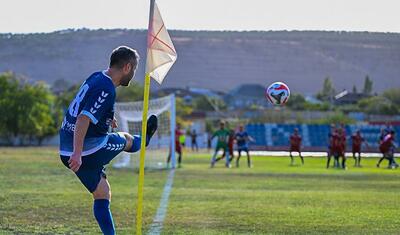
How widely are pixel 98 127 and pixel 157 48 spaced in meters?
1.55

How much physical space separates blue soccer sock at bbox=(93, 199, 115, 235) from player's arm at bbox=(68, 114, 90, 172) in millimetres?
600

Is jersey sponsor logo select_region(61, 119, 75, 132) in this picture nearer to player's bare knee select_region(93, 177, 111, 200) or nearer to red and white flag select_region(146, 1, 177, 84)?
player's bare knee select_region(93, 177, 111, 200)

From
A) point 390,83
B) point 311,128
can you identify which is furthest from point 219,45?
point 311,128

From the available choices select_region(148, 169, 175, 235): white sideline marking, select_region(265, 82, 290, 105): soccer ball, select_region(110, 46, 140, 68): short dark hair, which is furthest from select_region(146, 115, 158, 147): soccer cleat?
select_region(265, 82, 290, 105): soccer ball

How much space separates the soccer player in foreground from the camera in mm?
8203

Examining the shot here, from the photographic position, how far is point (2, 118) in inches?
2995

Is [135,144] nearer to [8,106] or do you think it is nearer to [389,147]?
[389,147]

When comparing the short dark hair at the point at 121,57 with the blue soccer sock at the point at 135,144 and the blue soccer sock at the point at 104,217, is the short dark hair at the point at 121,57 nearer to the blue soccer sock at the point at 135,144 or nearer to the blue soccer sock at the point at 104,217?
the blue soccer sock at the point at 135,144

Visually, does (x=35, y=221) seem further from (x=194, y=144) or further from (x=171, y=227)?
(x=194, y=144)

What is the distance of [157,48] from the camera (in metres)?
9.59

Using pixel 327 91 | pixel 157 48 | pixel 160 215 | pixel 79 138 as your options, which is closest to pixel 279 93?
pixel 160 215

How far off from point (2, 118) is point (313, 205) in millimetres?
64120

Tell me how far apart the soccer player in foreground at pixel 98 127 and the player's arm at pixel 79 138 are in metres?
0.02

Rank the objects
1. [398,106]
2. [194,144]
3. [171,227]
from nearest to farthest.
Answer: [171,227] < [194,144] < [398,106]
